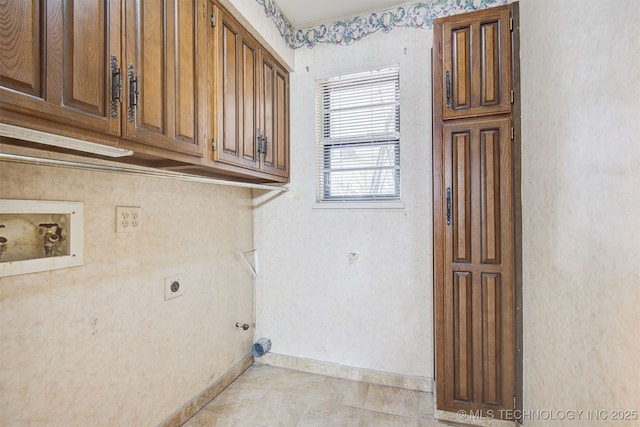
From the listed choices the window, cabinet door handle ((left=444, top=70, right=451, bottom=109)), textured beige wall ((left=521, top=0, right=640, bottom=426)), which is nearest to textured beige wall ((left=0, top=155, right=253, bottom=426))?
the window

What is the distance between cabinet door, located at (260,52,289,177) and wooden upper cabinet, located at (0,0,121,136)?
102cm

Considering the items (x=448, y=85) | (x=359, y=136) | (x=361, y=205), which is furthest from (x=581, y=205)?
(x=359, y=136)

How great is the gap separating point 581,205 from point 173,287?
6.08 feet

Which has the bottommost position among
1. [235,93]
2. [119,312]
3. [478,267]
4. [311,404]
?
[311,404]

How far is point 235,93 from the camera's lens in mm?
1689

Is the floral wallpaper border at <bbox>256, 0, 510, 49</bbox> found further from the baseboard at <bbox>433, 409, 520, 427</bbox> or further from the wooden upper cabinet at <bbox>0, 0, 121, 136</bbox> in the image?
the baseboard at <bbox>433, 409, 520, 427</bbox>

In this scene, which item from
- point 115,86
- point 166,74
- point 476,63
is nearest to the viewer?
point 115,86

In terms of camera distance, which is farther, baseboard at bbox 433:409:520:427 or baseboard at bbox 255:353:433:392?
baseboard at bbox 255:353:433:392

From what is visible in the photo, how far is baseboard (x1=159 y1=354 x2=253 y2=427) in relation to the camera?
5.51 ft

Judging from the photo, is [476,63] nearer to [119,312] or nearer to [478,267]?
[478,267]

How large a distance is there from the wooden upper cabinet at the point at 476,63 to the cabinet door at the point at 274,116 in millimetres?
1052

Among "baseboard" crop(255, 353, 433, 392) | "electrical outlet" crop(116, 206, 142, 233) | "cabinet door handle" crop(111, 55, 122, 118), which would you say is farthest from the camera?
"baseboard" crop(255, 353, 433, 392)

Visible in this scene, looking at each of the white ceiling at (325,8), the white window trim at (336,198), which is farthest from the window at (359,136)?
the white ceiling at (325,8)

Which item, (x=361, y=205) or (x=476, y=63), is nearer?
(x=476, y=63)
